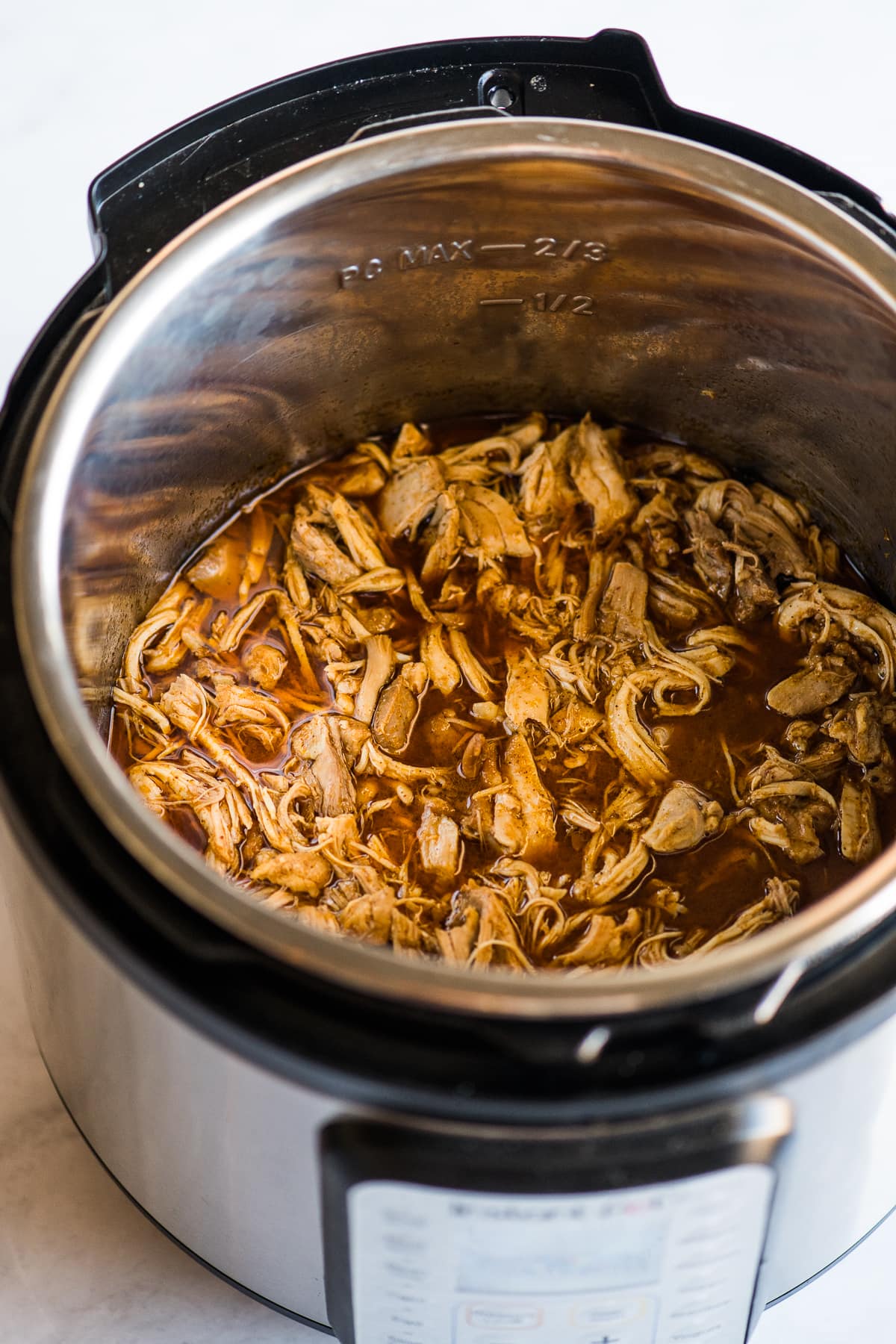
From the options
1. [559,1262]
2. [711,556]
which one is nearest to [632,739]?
[711,556]

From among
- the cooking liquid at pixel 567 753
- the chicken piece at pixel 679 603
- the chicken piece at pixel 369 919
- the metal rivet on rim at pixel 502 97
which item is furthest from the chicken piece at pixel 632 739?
the metal rivet on rim at pixel 502 97

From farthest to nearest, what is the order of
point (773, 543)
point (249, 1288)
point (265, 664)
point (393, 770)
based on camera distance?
point (773, 543), point (265, 664), point (393, 770), point (249, 1288)

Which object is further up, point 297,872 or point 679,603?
point 679,603

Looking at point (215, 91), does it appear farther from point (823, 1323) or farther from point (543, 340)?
point (823, 1323)

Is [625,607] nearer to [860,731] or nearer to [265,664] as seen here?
[860,731]

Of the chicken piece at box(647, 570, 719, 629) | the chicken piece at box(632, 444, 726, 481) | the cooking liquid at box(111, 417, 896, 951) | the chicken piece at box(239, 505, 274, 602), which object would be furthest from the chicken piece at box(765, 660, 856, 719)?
the chicken piece at box(239, 505, 274, 602)

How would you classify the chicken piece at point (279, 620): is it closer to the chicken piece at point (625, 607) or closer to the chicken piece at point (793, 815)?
the chicken piece at point (625, 607)
